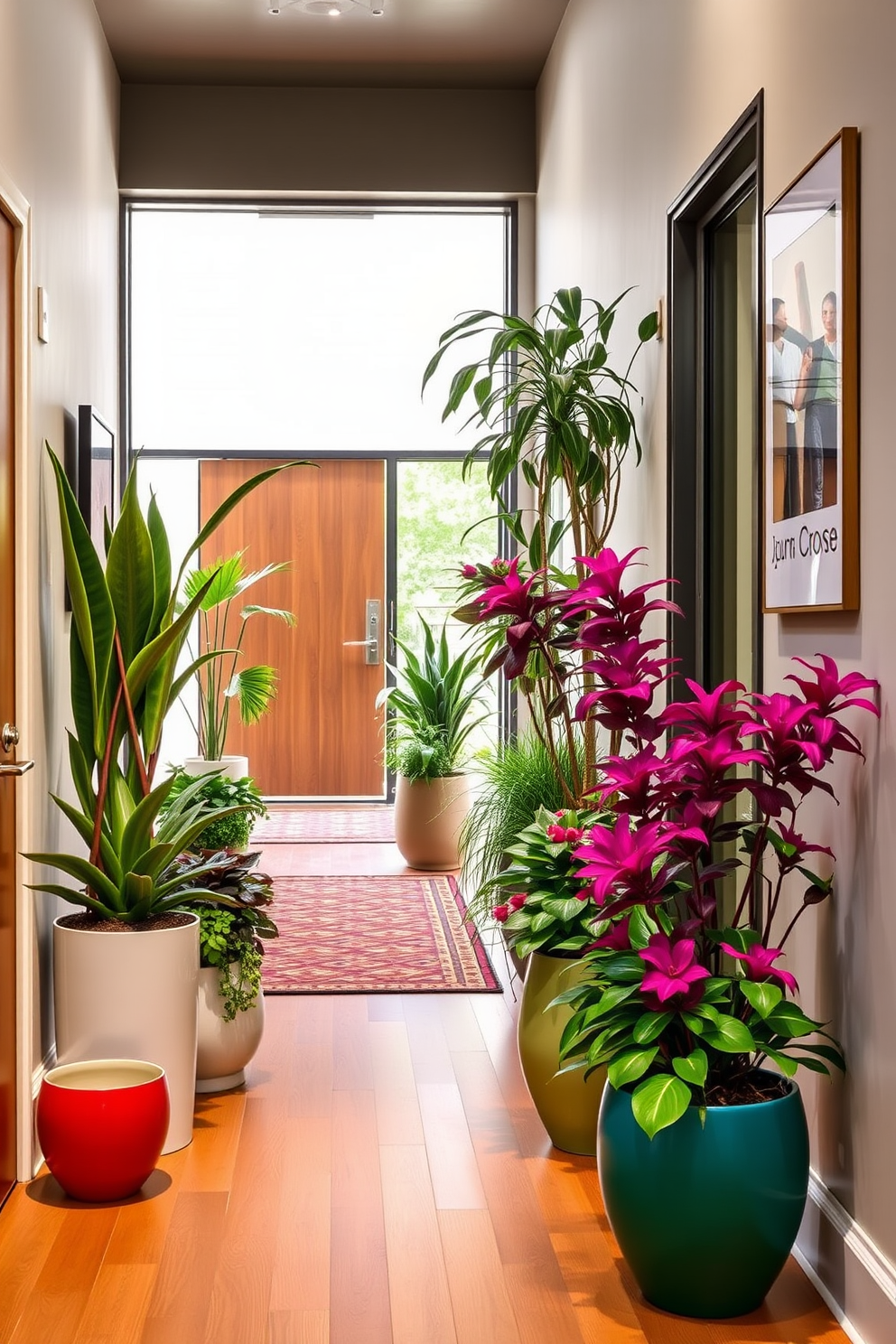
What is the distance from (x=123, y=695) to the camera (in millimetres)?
3121

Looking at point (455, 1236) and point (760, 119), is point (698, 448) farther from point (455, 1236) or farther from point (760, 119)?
point (455, 1236)

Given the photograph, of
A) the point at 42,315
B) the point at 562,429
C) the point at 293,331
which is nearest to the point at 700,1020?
the point at 562,429

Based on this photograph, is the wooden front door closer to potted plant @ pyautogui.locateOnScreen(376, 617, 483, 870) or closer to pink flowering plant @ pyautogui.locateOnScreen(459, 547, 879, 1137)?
pink flowering plant @ pyautogui.locateOnScreen(459, 547, 879, 1137)

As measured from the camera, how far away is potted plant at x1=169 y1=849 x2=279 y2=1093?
323cm

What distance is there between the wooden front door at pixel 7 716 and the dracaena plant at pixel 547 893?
1052 mm

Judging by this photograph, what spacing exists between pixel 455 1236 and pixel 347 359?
5423 millimetres

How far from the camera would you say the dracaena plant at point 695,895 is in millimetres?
2104

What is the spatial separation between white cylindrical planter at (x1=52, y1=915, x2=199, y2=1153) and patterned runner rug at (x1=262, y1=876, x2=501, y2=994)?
129 centimetres

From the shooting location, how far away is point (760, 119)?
8.52ft

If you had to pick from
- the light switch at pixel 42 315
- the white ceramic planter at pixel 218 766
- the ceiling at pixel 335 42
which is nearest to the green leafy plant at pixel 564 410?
the light switch at pixel 42 315

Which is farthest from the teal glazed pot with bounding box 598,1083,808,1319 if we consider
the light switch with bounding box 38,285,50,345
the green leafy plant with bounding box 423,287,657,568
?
the light switch with bounding box 38,285,50,345

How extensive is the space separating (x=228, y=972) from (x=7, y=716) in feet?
2.82

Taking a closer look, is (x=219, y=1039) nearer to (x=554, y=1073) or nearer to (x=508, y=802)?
(x=554, y=1073)

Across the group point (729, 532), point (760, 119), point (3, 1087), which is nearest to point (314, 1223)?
point (3, 1087)
